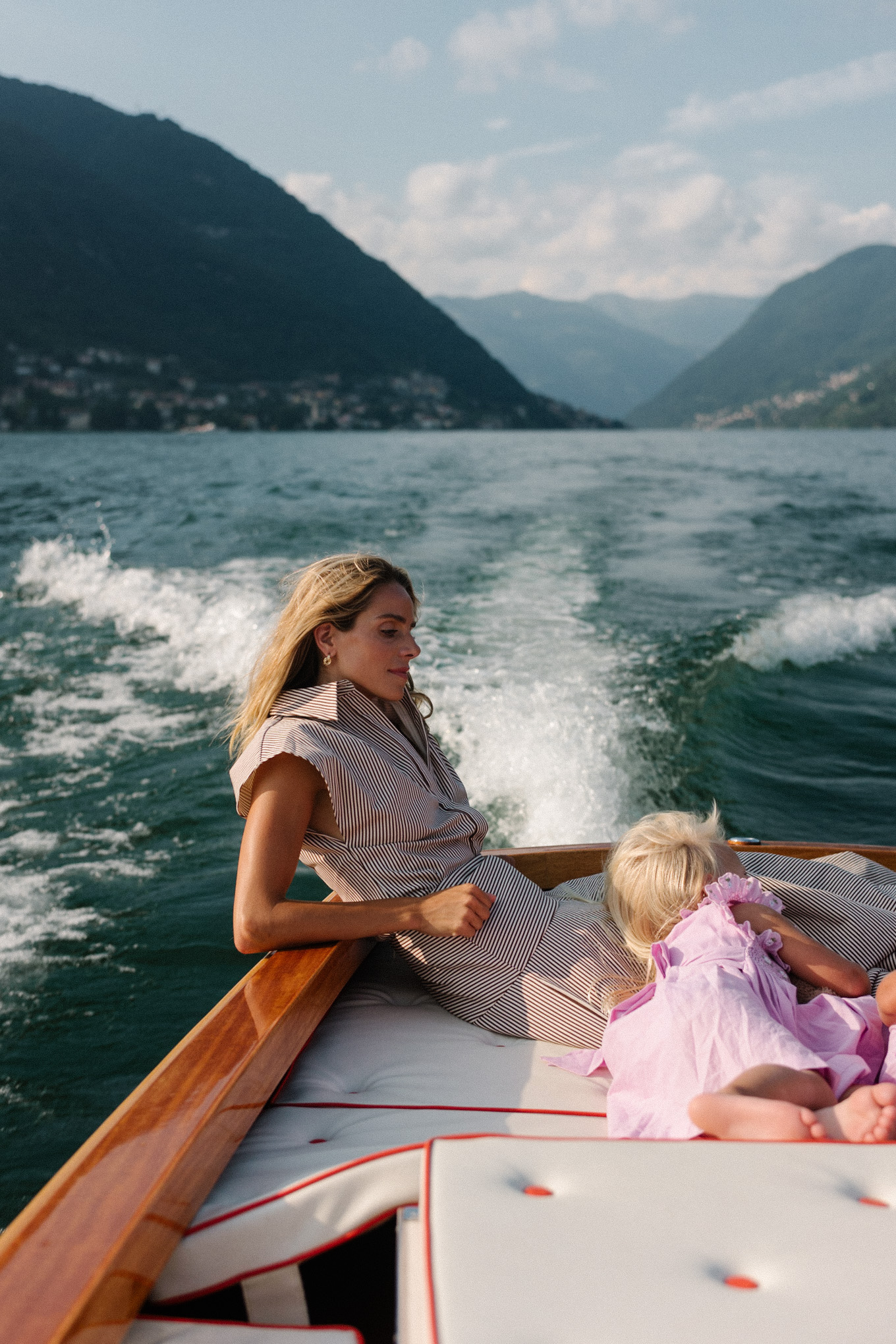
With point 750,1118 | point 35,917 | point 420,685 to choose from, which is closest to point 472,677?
point 420,685

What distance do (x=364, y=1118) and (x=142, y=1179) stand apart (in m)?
0.45

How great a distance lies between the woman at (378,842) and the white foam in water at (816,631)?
4.92 meters

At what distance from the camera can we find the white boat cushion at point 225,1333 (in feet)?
3.24

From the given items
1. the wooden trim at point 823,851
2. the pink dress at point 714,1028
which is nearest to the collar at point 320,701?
the pink dress at point 714,1028

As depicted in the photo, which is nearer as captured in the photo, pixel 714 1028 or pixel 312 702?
pixel 714 1028

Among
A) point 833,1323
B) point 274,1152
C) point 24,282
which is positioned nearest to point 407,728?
point 274,1152

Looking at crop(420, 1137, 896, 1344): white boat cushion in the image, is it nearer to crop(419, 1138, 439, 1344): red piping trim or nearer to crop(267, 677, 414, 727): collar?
crop(419, 1138, 439, 1344): red piping trim

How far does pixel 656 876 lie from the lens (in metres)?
1.74

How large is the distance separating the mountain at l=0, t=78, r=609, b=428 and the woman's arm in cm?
6680

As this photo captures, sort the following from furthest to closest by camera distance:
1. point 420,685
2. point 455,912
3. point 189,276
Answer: point 189,276 → point 420,685 → point 455,912

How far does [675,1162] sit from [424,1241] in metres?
0.32

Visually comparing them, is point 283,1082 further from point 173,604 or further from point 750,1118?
Answer: point 173,604

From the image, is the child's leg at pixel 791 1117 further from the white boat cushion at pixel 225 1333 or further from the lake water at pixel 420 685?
the lake water at pixel 420 685

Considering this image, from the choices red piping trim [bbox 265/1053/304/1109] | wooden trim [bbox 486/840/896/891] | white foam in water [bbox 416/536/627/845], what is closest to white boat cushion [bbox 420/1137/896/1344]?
red piping trim [bbox 265/1053/304/1109]
